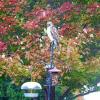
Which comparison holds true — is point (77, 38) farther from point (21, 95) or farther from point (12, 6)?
point (21, 95)

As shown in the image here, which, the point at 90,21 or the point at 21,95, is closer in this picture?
the point at 90,21

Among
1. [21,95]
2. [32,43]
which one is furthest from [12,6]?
[21,95]

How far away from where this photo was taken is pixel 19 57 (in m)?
10.6

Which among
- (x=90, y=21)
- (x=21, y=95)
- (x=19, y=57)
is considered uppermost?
(x=90, y=21)

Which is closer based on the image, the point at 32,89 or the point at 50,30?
the point at 50,30

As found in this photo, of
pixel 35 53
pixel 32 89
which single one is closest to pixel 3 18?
pixel 35 53

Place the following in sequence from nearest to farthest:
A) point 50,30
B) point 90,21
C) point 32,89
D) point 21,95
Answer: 1. point 50,30
2. point 32,89
3. point 90,21
4. point 21,95

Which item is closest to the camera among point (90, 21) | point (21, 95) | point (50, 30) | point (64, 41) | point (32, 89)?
point (50, 30)

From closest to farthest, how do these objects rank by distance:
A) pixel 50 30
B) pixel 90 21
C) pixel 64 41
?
pixel 50 30 → pixel 64 41 → pixel 90 21

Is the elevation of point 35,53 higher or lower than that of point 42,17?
lower

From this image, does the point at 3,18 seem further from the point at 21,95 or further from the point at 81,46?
the point at 21,95

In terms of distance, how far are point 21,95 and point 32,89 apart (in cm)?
582

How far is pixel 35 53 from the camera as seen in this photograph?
33.2 feet

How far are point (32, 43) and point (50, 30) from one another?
3944 mm
